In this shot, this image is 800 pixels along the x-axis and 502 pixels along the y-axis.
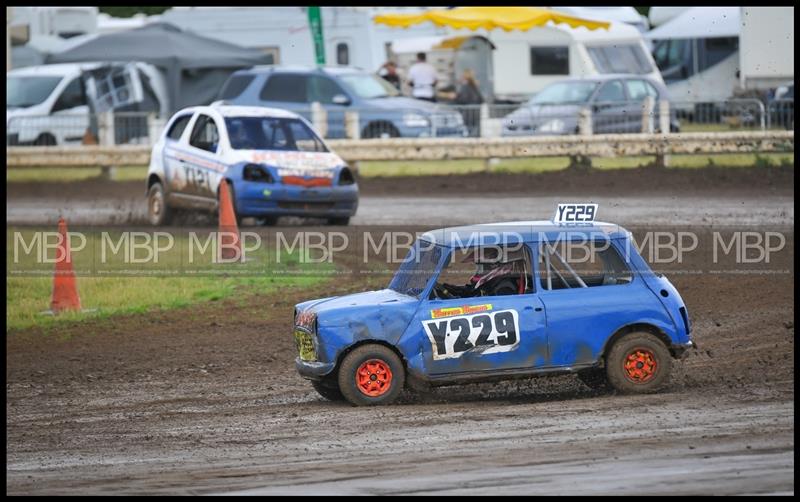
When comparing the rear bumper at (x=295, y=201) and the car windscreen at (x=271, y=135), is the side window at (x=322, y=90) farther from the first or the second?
the rear bumper at (x=295, y=201)

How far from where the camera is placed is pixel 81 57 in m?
31.0

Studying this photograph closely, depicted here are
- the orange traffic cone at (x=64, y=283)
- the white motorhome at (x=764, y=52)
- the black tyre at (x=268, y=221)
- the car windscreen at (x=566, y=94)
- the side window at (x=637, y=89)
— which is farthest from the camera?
the white motorhome at (x=764, y=52)

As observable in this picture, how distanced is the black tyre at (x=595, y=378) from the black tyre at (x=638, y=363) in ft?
0.38

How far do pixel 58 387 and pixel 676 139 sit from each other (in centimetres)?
1426

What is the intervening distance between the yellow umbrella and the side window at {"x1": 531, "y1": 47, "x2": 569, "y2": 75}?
1.10 meters

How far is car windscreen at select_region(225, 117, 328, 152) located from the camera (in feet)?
57.4

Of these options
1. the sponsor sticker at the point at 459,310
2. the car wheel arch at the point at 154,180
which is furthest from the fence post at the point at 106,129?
the sponsor sticker at the point at 459,310

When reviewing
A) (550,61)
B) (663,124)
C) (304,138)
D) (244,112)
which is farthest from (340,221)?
(550,61)

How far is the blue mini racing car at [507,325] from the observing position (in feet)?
29.1

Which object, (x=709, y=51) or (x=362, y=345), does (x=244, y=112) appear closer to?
(x=362, y=345)

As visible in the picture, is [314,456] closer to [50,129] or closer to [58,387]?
[58,387]

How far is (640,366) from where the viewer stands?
9016 mm

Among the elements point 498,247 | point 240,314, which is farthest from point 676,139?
point 498,247

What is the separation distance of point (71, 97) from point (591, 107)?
→ 11.2 metres
